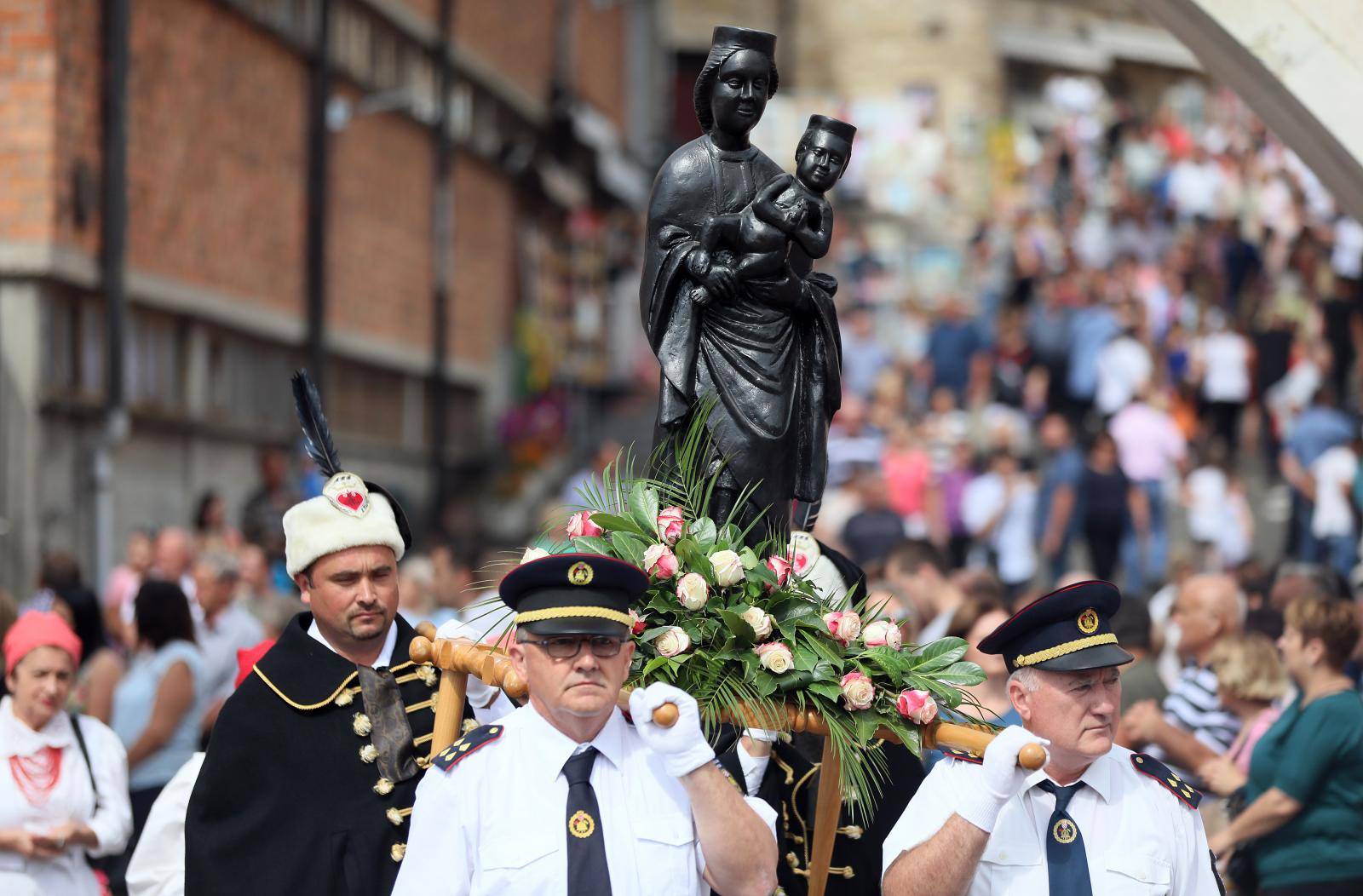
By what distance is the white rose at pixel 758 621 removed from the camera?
496 centimetres

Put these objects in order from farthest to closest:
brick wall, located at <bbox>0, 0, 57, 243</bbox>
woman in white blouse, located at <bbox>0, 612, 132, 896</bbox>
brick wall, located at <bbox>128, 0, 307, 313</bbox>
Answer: brick wall, located at <bbox>128, 0, 307, 313</bbox> → brick wall, located at <bbox>0, 0, 57, 243</bbox> → woman in white blouse, located at <bbox>0, 612, 132, 896</bbox>

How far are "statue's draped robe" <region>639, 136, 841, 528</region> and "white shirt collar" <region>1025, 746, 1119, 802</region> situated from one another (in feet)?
4.31

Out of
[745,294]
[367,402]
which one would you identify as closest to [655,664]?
[745,294]

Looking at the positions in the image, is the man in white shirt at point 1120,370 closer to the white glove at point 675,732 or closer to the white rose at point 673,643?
the white rose at point 673,643

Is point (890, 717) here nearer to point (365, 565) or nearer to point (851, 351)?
point (365, 565)

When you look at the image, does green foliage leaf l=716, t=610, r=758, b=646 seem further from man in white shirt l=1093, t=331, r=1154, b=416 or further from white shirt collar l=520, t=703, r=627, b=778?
man in white shirt l=1093, t=331, r=1154, b=416

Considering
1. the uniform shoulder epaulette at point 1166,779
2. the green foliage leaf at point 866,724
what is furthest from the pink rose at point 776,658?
the uniform shoulder epaulette at point 1166,779

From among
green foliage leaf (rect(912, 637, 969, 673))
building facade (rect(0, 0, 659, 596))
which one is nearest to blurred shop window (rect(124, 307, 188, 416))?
building facade (rect(0, 0, 659, 596))

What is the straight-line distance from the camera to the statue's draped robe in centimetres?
565

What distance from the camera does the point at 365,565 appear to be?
5.64 metres

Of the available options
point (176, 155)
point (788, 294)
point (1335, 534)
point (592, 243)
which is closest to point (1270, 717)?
point (788, 294)

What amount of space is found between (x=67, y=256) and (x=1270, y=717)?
1132 centimetres

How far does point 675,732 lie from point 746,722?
79 centimetres

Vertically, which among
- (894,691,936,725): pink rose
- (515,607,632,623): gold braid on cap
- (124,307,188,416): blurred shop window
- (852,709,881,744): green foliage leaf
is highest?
(124,307,188,416): blurred shop window
